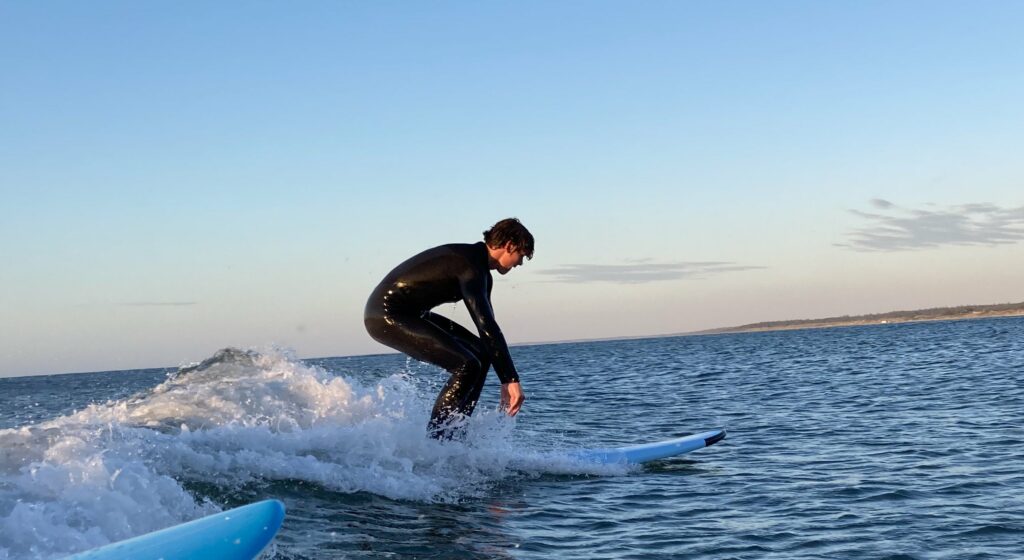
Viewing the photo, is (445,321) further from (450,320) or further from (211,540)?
(211,540)

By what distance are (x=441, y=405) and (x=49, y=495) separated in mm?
3576

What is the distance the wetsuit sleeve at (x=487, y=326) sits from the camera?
7.75 meters

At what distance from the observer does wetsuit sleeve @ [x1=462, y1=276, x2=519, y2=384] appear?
7.75 meters

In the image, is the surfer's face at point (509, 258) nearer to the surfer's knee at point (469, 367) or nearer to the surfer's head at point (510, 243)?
the surfer's head at point (510, 243)

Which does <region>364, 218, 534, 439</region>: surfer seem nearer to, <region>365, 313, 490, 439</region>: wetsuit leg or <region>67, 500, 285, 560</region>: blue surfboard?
<region>365, 313, 490, 439</region>: wetsuit leg

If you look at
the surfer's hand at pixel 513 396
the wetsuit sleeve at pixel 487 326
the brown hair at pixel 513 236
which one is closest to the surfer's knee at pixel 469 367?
the wetsuit sleeve at pixel 487 326

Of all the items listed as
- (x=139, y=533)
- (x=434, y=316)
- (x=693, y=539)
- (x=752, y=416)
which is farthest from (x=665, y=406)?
(x=139, y=533)

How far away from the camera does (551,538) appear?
254 inches

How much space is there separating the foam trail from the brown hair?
6.56 ft

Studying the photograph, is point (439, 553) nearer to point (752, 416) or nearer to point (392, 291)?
point (392, 291)

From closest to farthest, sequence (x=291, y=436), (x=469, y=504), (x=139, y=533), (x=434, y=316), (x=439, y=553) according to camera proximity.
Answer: (x=139, y=533) < (x=439, y=553) < (x=469, y=504) < (x=291, y=436) < (x=434, y=316)

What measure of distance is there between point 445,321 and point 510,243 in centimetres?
120

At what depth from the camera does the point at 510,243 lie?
7.84m

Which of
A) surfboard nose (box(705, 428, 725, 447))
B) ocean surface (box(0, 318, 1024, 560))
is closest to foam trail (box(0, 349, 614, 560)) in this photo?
ocean surface (box(0, 318, 1024, 560))
